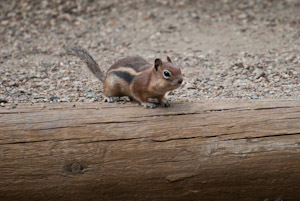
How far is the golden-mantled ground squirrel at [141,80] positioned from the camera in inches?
148

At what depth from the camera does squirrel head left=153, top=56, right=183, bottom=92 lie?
371 cm

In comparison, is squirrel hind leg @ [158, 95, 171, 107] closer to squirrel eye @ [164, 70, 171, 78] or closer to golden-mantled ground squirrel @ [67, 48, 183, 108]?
golden-mantled ground squirrel @ [67, 48, 183, 108]

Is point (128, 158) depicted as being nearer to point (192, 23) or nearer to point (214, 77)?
point (214, 77)

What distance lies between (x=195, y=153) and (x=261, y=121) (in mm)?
659

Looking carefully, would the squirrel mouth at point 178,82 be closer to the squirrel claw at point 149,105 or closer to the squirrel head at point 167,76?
the squirrel head at point 167,76

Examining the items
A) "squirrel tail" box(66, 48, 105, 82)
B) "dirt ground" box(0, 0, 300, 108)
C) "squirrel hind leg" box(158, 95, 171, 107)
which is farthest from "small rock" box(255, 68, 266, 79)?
"squirrel tail" box(66, 48, 105, 82)

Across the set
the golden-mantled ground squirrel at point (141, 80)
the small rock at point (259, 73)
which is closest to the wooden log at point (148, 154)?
the golden-mantled ground squirrel at point (141, 80)

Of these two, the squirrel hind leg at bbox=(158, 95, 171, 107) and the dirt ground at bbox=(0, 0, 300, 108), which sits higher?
the dirt ground at bbox=(0, 0, 300, 108)

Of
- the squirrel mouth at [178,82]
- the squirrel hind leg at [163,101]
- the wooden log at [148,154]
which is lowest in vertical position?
the wooden log at [148,154]

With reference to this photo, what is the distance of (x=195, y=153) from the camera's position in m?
3.67

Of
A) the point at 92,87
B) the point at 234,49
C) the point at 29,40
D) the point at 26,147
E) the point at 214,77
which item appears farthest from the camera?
the point at 29,40

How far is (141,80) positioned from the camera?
13.5 feet

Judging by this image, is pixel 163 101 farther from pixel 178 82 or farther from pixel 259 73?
pixel 259 73

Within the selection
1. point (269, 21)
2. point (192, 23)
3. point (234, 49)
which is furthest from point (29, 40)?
point (269, 21)
